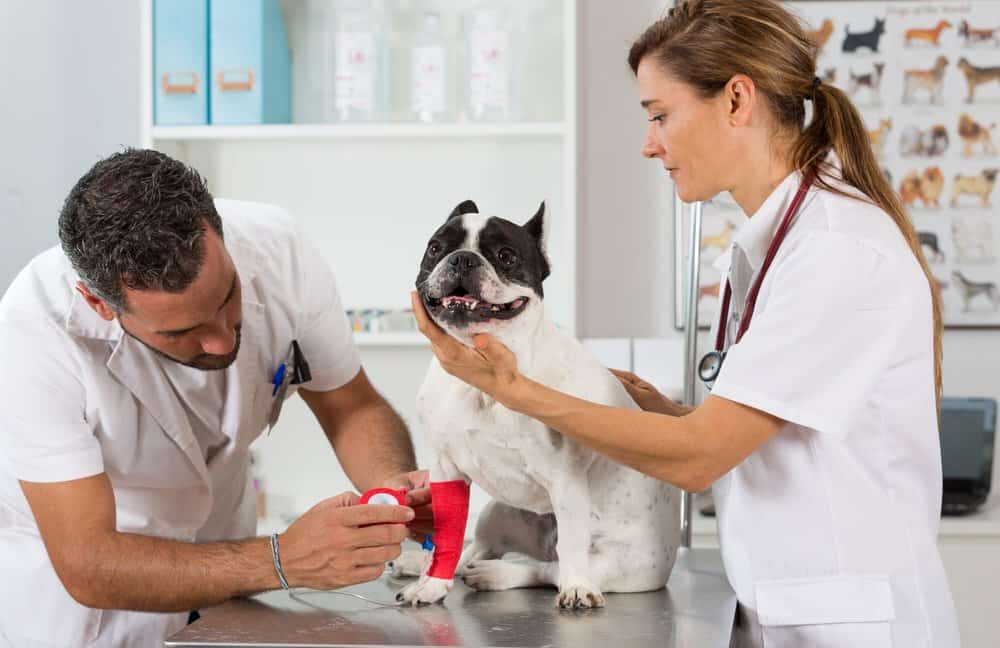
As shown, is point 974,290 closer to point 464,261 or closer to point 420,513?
point 420,513

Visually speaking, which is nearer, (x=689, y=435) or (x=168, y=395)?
(x=689, y=435)

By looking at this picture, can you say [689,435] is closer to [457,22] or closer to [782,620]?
[782,620]

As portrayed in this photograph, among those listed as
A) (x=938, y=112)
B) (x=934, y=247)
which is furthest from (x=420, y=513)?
(x=938, y=112)

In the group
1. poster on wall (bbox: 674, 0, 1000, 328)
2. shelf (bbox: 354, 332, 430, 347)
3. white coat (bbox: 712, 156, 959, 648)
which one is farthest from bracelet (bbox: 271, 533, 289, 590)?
poster on wall (bbox: 674, 0, 1000, 328)

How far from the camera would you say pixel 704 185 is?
118 cm

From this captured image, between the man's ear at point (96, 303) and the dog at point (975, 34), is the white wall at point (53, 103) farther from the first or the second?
the dog at point (975, 34)

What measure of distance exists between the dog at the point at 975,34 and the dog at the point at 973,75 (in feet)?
0.16

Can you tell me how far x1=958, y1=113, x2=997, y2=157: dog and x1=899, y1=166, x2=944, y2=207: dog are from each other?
0.09 m

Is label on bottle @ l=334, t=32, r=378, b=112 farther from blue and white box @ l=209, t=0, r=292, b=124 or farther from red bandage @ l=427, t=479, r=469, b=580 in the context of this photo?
red bandage @ l=427, t=479, r=469, b=580

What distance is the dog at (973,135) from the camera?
8.36ft

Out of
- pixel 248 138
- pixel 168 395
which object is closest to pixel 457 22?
pixel 248 138

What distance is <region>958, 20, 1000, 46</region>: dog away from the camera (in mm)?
2537

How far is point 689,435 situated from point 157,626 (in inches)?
33.7

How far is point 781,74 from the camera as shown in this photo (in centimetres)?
113
